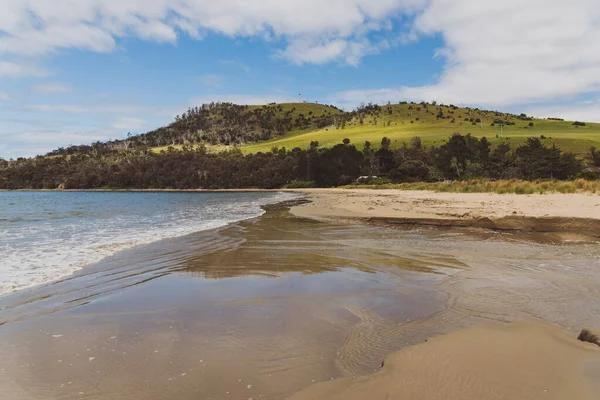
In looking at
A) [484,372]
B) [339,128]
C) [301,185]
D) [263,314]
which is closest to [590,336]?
[484,372]

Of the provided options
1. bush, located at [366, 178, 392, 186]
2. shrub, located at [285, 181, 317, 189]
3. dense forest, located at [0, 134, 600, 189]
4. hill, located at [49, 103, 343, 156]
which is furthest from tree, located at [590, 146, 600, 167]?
hill, located at [49, 103, 343, 156]

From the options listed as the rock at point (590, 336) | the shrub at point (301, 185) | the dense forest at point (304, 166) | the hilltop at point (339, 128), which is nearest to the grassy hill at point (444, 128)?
the hilltop at point (339, 128)

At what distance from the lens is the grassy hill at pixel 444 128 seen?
77.7m

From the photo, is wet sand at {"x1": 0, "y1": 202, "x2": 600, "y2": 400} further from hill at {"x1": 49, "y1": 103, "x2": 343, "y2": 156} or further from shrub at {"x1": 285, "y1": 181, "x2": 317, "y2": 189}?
hill at {"x1": 49, "y1": 103, "x2": 343, "y2": 156}

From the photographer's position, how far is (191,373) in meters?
3.54

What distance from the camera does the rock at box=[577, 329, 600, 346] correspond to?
370 cm

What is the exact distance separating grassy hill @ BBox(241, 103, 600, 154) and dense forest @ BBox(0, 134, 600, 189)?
9584mm

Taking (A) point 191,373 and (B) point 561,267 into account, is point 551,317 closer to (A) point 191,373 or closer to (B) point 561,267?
(B) point 561,267

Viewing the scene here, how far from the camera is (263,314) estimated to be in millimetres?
5301

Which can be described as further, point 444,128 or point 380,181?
point 444,128

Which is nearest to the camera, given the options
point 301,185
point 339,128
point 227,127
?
point 301,185

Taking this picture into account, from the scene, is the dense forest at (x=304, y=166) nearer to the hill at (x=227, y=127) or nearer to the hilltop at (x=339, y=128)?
the hilltop at (x=339, y=128)

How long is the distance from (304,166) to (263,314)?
76.0 meters

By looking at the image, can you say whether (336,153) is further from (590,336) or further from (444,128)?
(590,336)
